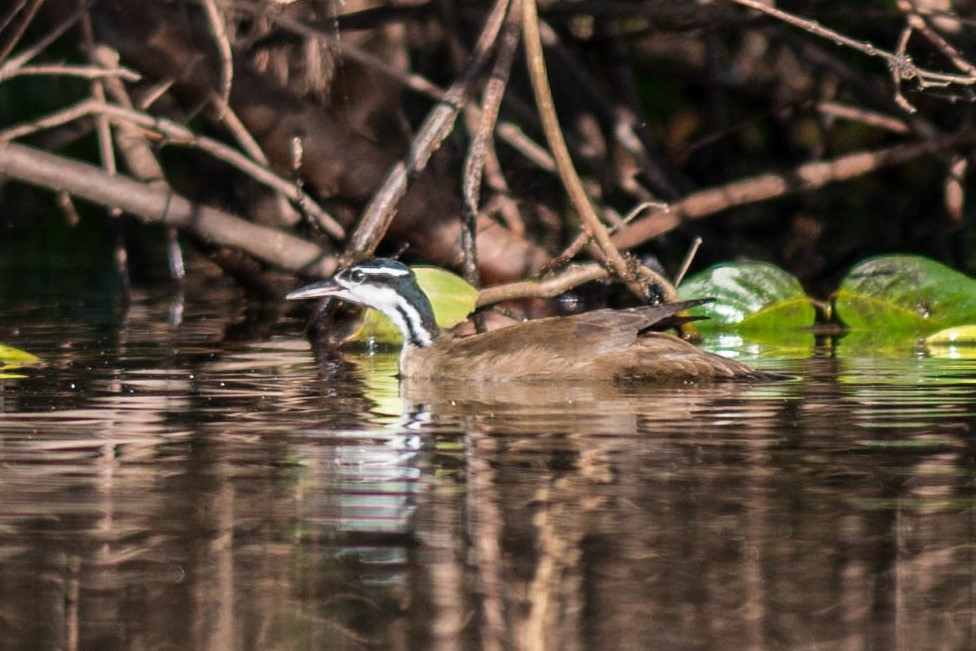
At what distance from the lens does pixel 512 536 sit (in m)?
5.21

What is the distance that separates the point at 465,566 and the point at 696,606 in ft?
2.06

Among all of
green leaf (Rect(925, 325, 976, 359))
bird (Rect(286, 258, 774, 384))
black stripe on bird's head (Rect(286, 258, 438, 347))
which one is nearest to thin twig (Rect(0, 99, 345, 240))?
black stripe on bird's head (Rect(286, 258, 438, 347))

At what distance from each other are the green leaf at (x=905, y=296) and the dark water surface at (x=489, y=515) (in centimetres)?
182

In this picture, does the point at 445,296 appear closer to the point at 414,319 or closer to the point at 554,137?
the point at 414,319

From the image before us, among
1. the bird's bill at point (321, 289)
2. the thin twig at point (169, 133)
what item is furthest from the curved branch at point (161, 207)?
the bird's bill at point (321, 289)

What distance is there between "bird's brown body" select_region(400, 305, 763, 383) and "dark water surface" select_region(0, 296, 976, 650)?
0.75ft

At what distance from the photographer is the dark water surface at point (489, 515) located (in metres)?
4.43

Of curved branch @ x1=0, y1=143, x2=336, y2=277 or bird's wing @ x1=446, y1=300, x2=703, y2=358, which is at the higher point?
curved branch @ x1=0, y1=143, x2=336, y2=277

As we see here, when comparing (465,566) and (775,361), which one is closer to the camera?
(465,566)

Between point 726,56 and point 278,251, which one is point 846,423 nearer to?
point 278,251

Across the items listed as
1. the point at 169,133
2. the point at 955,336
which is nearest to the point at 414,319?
the point at 169,133

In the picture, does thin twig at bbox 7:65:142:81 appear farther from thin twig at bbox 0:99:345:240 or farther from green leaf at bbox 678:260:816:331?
green leaf at bbox 678:260:816:331

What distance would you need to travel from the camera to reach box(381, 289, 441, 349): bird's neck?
370 inches

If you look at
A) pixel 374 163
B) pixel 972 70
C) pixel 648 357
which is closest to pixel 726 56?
pixel 374 163
